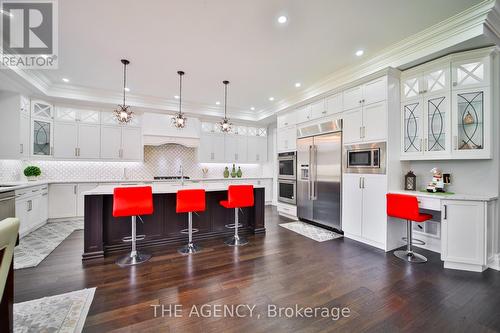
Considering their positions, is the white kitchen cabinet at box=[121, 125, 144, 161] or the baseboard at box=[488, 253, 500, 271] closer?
the baseboard at box=[488, 253, 500, 271]

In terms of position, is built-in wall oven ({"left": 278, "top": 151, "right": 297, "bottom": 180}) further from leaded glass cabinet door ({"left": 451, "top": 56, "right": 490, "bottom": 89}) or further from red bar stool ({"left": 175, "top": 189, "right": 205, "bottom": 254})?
leaded glass cabinet door ({"left": 451, "top": 56, "right": 490, "bottom": 89})

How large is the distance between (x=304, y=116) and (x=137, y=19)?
12.0 feet

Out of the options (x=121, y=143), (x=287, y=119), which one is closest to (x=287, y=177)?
(x=287, y=119)

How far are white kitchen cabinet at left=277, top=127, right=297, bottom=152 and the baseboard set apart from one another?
3633 mm

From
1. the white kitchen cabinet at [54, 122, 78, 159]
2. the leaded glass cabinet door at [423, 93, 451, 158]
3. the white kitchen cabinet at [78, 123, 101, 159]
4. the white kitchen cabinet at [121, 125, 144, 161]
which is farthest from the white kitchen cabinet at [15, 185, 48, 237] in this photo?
the leaded glass cabinet door at [423, 93, 451, 158]

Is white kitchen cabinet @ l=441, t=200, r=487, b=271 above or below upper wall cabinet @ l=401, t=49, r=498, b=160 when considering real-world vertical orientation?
below

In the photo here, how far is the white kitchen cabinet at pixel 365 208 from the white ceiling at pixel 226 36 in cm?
209

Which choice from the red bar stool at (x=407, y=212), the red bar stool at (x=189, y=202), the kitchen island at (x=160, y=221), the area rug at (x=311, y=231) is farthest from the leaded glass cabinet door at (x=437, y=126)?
the red bar stool at (x=189, y=202)

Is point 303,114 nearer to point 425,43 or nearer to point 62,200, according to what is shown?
point 425,43

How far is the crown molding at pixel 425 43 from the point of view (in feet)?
7.82

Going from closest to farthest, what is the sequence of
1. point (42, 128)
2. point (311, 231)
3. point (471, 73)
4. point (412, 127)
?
point (471, 73), point (412, 127), point (311, 231), point (42, 128)

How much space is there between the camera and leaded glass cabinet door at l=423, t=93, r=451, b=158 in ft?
9.77

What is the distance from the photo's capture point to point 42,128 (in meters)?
4.68

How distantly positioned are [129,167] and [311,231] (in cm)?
507
